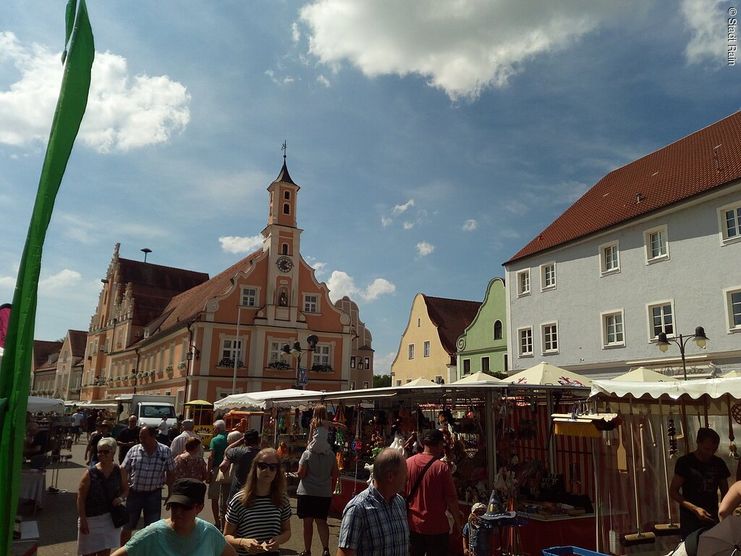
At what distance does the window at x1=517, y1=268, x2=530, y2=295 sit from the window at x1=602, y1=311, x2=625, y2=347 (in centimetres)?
546

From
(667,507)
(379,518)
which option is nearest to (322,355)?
(667,507)

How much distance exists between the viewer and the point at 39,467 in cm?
1298

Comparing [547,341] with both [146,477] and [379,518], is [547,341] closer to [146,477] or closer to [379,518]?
[146,477]

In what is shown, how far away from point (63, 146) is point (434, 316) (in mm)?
45182

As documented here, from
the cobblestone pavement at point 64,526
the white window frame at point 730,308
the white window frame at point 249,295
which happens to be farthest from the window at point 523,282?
the white window frame at point 249,295

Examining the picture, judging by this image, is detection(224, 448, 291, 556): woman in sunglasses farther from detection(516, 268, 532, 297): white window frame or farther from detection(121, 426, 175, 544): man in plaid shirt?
detection(516, 268, 532, 297): white window frame

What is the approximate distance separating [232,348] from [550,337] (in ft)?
75.2

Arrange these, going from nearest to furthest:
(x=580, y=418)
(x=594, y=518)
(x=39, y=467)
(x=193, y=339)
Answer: (x=580, y=418)
(x=594, y=518)
(x=39, y=467)
(x=193, y=339)

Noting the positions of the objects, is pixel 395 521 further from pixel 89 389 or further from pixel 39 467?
pixel 89 389

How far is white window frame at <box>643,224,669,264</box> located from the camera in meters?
23.3

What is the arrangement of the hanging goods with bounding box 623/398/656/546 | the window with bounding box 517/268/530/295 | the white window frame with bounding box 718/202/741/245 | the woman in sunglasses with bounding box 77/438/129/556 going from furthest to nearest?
1. the window with bounding box 517/268/530/295
2. the white window frame with bounding box 718/202/741/245
3. the hanging goods with bounding box 623/398/656/546
4. the woman in sunglasses with bounding box 77/438/129/556

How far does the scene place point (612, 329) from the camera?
1002 inches

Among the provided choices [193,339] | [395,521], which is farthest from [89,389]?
[395,521]

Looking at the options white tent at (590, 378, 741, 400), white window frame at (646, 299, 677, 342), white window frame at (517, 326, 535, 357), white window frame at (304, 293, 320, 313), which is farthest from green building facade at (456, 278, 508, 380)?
white tent at (590, 378, 741, 400)
